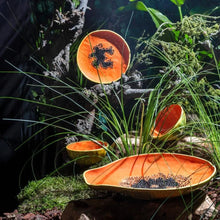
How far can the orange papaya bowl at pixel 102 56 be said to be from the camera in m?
2.14

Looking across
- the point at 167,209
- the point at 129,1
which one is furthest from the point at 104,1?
the point at 167,209

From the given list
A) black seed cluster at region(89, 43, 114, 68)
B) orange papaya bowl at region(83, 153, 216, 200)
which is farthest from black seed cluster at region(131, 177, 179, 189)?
black seed cluster at region(89, 43, 114, 68)

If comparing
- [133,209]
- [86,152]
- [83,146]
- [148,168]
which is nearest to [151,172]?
[148,168]

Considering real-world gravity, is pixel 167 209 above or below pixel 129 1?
below

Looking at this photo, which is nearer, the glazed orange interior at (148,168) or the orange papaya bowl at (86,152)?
the glazed orange interior at (148,168)

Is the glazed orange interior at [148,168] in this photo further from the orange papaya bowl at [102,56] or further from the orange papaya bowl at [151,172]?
the orange papaya bowl at [102,56]

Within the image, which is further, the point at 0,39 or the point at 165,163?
the point at 0,39

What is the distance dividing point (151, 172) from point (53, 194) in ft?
1.97

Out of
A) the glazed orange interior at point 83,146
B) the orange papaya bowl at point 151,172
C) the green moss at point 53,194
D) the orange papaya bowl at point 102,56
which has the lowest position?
the green moss at point 53,194

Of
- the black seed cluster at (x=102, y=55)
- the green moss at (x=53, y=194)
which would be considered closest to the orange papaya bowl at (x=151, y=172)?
the green moss at (x=53, y=194)

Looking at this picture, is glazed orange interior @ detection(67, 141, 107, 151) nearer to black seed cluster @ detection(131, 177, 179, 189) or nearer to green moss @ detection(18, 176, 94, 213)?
green moss @ detection(18, 176, 94, 213)

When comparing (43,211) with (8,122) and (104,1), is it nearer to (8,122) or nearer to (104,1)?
(8,122)

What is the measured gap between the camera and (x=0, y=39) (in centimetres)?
188

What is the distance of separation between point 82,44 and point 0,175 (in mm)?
1017
